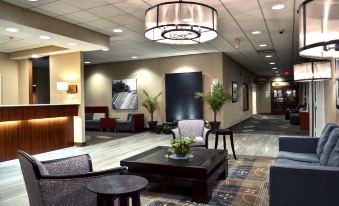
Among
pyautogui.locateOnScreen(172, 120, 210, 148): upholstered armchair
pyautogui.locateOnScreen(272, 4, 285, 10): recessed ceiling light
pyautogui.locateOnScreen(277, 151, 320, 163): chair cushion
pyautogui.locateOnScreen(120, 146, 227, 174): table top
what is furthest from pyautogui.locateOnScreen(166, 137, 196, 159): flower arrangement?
pyautogui.locateOnScreen(272, 4, 285, 10): recessed ceiling light

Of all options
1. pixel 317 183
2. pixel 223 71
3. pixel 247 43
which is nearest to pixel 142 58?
pixel 223 71

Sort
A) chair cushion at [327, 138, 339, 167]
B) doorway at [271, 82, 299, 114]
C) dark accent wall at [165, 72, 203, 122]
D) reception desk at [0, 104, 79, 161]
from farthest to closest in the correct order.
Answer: doorway at [271, 82, 299, 114] < dark accent wall at [165, 72, 203, 122] < reception desk at [0, 104, 79, 161] < chair cushion at [327, 138, 339, 167]

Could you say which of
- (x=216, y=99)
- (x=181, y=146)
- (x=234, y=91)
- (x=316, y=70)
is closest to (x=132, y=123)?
(x=216, y=99)

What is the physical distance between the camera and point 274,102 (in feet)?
66.6

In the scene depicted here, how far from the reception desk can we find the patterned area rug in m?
3.76

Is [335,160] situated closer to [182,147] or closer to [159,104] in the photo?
[182,147]

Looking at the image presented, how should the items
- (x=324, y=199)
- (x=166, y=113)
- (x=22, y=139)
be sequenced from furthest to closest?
(x=166, y=113) < (x=22, y=139) < (x=324, y=199)

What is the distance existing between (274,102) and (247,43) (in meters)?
13.5

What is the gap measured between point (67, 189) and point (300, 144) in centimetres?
350

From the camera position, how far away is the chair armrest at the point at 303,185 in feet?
7.64

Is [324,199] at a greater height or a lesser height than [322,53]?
lesser

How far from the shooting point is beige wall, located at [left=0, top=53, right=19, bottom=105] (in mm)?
8859

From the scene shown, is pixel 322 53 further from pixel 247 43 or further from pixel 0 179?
pixel 247 43

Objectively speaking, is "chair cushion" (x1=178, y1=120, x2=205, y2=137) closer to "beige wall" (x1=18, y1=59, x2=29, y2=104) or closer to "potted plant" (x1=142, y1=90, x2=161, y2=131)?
"potted plant" (x1=142, y1=90, x2=161, y2=131)
